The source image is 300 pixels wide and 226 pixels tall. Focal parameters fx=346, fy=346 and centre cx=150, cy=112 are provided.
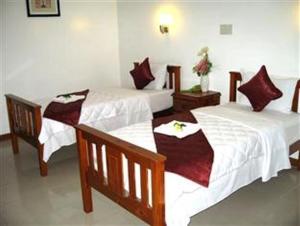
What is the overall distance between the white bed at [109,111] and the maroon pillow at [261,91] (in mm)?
1336

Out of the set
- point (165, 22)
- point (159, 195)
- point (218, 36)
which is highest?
point (165, 22)

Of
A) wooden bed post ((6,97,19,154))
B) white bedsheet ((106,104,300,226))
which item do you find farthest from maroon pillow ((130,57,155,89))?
wooden bed post ((6,97,19,154))

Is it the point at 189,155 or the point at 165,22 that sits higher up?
the point at 165,22

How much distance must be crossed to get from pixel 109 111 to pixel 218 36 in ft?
5.24

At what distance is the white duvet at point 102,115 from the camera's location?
3605mm

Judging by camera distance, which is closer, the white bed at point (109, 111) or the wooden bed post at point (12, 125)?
the white bed at point (109, 111)

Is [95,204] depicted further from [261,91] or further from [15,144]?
[261,91]

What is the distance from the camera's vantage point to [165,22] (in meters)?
4.78

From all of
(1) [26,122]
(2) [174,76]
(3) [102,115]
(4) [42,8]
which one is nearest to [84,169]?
(3) [102,115]

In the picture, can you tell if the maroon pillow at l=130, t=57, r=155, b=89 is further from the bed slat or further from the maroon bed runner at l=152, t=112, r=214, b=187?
the bed slat

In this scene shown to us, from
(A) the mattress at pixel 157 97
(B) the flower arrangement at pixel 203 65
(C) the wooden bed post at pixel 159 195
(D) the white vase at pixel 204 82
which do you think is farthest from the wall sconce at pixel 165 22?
(C) the wooden bed post at pixel 159 195

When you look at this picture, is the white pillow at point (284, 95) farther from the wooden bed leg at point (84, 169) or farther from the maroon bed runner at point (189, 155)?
the wooden bed leg at point (84, 169)

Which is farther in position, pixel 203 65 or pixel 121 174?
pixel 203 65

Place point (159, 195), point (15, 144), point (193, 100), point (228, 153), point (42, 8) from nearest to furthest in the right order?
1. point (159, 195)
2. point (228, 153)
3. point (193, 100)
4. point (15, 144)
5. point (42, 8)
